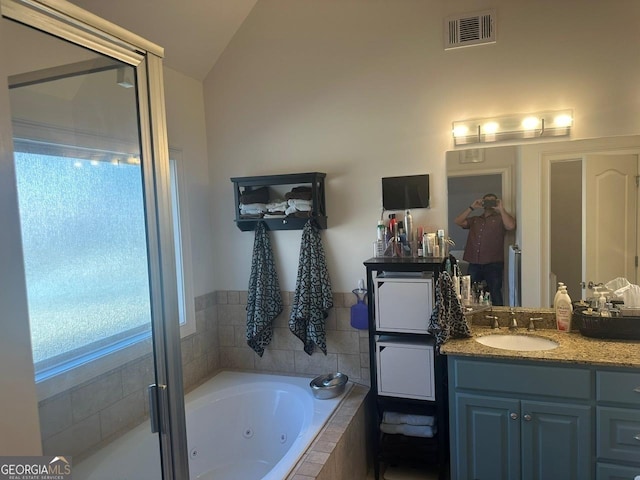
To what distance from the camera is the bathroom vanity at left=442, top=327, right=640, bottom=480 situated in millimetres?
2107

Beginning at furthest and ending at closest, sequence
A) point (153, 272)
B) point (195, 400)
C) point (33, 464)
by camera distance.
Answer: point (195, 400), point (153, 272), point (33, 464)

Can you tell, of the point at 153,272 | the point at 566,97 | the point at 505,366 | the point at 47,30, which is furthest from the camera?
the point at 566,97

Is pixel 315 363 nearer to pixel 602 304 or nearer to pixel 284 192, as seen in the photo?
pixel 284 192

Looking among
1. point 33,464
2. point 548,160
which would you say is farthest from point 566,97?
point 33,464

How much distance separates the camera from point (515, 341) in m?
2.58

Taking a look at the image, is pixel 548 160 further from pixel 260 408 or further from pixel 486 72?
pixel 260 408

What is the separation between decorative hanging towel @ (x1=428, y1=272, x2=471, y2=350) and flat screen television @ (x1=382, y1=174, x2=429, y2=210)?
21.9 inches

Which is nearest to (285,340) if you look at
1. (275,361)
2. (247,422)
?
(275,361)

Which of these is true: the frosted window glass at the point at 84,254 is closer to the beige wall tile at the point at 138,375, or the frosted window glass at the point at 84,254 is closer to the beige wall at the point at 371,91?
the beige wall tile at the point at 138,375

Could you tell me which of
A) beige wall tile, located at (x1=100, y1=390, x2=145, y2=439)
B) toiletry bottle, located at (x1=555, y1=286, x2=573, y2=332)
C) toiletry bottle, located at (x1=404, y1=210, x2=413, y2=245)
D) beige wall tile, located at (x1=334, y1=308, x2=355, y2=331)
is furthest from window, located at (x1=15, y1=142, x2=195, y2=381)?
toiletry bottle, located at (x1=555, y1=286, x2=573, y2=332)

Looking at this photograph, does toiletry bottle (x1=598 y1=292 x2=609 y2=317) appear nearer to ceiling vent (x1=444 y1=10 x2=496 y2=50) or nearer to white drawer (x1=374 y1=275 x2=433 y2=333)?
white drawer (x1=374 y1=275 x2=433 y2=333)

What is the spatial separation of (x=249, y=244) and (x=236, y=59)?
1358 millimetres

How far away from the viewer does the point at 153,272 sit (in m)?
1.45

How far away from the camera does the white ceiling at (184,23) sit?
2354mm
